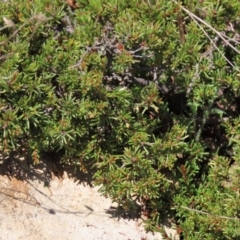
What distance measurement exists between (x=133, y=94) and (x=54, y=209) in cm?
88

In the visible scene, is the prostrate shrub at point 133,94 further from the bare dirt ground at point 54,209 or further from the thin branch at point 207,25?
the bare dirt ground at point 54,209

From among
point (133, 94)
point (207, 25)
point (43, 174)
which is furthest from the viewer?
point (43, 174)

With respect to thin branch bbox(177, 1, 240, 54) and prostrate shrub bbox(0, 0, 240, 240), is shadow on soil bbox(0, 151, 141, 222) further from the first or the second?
thin branch bbox(177, 1, 240, 54)

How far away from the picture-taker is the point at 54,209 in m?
3.67

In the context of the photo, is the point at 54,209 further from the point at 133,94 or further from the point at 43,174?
the point at 133,94

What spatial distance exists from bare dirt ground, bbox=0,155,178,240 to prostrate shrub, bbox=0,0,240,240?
13 cm

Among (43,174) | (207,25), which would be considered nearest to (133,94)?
(207,25)

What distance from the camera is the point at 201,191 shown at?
3.73 metres

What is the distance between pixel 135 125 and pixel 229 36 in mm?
873

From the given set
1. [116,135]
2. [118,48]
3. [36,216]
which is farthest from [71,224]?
[118,48]

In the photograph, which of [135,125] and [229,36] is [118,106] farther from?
[229,36]

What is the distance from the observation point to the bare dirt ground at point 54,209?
3.56 m

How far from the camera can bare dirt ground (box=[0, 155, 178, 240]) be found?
356 centimetres

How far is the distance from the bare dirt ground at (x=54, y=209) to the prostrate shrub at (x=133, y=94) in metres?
0.13
